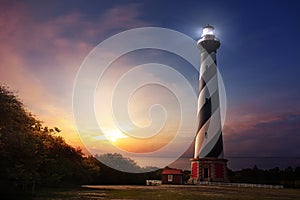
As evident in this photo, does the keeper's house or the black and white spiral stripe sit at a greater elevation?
the black and white spiral stripe

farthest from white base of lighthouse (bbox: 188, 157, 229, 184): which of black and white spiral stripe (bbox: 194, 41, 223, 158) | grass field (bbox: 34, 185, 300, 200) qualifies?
grass field (bbox: 34, 185, 300, 200)

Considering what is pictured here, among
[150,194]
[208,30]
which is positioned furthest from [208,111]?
[150,194]

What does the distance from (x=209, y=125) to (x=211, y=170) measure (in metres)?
6.53

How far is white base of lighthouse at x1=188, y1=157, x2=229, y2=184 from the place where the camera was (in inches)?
1711

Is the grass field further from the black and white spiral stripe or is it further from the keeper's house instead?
the keeper's house

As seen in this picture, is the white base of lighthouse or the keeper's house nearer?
the white base of lighthouse

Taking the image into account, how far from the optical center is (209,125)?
147ft

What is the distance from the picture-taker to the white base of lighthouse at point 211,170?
43.5 m

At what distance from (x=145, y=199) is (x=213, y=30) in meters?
38.6

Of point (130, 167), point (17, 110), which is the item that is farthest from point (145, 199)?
point (130, 167)

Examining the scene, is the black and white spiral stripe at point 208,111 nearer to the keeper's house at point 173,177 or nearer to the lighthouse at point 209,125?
the lighthouse at point 209,125

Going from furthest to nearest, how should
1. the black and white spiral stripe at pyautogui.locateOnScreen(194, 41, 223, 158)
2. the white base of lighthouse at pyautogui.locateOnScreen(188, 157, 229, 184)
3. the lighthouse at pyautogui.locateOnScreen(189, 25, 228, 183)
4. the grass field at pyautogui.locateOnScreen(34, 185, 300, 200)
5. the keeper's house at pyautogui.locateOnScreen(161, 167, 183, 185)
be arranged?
the keeper's house at pyautogui.locateOnScreen(161, 167, 183, 185) < the black and white spiral stripe at pyautogui.locateOnScreen(194, 41, 223, 158) < the lighthouse at pyautogui.locateOnScreen(189, 25, 228, 183) < the white base of lighthouse at pyautogui.locateOnScreen(188, 157, 229, 184) < the grass field at pyautogui.locateOnScreen(34, 185, 300, 200)

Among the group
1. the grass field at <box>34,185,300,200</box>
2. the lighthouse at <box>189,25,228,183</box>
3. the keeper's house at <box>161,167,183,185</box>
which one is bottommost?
the grass field at <box>34,185,300,200</box>

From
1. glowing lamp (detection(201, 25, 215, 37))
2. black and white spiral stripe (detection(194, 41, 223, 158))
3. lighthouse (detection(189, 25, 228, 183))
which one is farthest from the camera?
glowing lamp (detection(201, 25, 215, 37))
